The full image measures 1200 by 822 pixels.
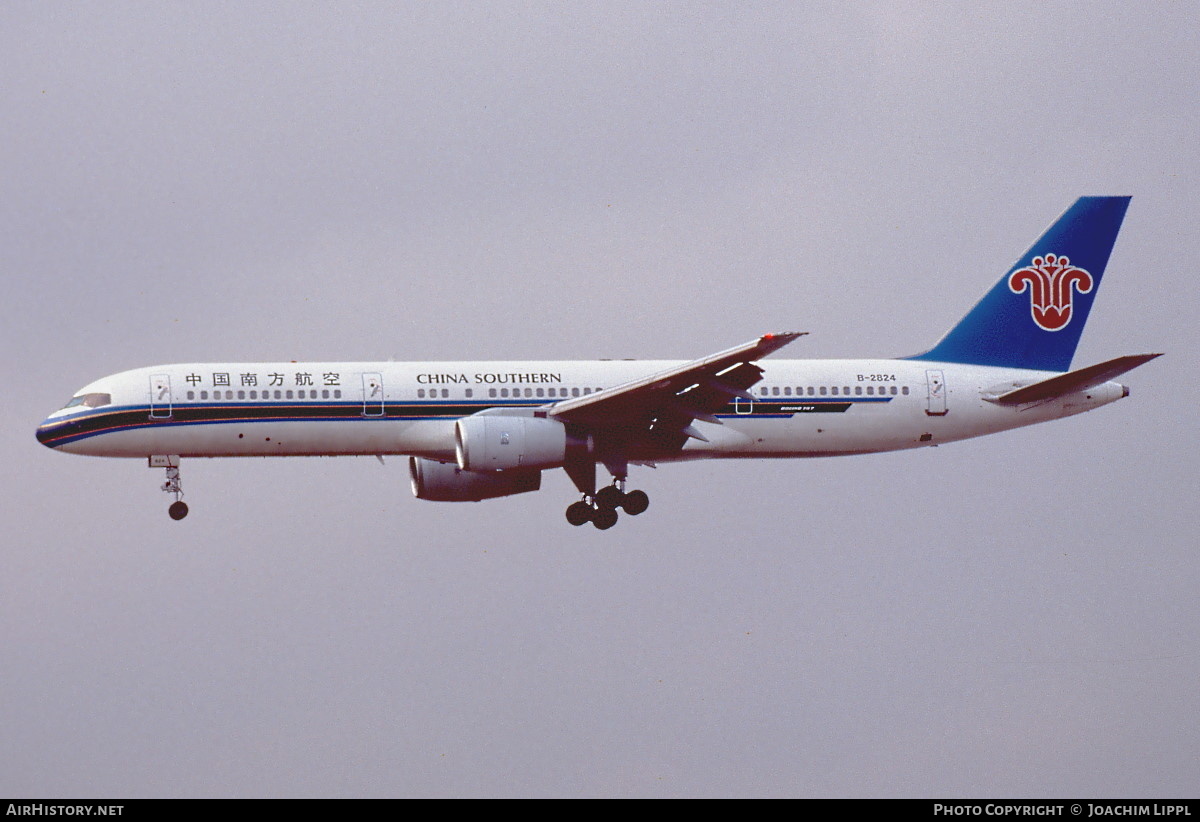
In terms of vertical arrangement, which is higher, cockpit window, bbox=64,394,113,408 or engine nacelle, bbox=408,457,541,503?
cockpit window, bbox=64,394,113,408

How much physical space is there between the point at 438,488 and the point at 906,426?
12777 mm

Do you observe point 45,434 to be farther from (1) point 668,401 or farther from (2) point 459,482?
(1) point 668,401

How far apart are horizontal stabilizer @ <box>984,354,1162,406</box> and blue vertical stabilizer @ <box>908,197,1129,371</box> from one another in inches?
56.4

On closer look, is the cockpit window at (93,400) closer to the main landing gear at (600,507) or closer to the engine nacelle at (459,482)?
the engine nacelle at (459,482)

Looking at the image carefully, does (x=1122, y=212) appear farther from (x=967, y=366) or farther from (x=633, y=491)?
(x=633, y=491)

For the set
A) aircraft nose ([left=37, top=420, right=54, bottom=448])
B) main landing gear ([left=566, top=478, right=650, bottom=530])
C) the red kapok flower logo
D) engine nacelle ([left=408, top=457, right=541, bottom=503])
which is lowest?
main landing gear ([left=566, top=478, right=650, bottom=530])

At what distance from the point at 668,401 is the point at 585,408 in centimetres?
205

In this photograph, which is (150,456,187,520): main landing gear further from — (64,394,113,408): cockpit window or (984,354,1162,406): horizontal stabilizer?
(984,354,1162,406): horizontal stabilizer

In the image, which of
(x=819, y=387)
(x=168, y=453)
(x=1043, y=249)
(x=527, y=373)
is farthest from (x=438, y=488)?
Result: (x=1043, y=249)

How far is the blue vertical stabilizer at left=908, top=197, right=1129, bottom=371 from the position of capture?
142ft

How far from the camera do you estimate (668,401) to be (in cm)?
3772

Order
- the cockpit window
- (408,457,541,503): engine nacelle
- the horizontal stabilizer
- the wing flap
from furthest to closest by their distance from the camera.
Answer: (408,457,541,503): engine nacelle < the horizontal stabilizer < the cockpit window < the wing flap

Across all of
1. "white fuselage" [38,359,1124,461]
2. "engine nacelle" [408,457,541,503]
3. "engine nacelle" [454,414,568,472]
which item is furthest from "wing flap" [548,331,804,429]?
"engine nacelle" [408,457,541,503]

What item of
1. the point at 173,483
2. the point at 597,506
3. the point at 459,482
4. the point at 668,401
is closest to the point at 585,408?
the point at 668,401
